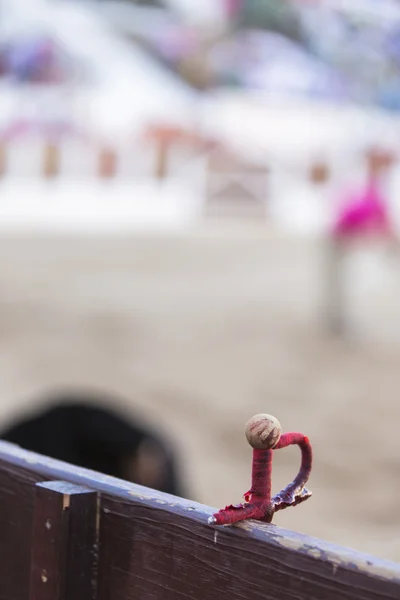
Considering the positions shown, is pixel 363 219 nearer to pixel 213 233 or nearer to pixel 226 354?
pixel 226 354

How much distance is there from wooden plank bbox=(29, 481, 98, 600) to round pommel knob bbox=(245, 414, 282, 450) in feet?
0.58

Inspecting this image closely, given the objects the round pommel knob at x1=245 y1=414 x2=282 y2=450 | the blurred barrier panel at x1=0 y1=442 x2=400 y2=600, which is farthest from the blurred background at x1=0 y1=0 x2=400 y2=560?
the round pommel knob at x1=245 y1=414 x2=282 y2=450

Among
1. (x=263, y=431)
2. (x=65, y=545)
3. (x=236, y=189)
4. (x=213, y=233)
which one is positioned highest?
(x=236, y=189)

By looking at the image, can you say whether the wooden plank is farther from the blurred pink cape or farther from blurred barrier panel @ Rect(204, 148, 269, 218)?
blurred barrier panel @ Rect(204, 148, 269, 218)

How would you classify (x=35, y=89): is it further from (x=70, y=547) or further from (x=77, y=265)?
(x=70, y=547)

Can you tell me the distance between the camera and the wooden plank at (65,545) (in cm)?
75

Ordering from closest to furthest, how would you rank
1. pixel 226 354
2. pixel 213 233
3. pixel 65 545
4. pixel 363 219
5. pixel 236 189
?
1. pixel 65 545
2. pixel 226 354
3. pixel 363 219
4. pixel 213 233
5. pixel 236 189

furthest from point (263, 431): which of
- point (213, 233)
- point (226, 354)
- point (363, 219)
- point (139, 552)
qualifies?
point (213, 233)

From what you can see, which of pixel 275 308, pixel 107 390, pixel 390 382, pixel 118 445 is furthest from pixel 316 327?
pixel 118 445

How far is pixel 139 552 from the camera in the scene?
0.73 metres

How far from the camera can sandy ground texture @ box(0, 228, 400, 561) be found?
303cm

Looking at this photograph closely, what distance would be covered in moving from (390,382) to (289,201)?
19.7 feet

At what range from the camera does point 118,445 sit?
6.57ft

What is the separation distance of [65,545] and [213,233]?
8481 mm
